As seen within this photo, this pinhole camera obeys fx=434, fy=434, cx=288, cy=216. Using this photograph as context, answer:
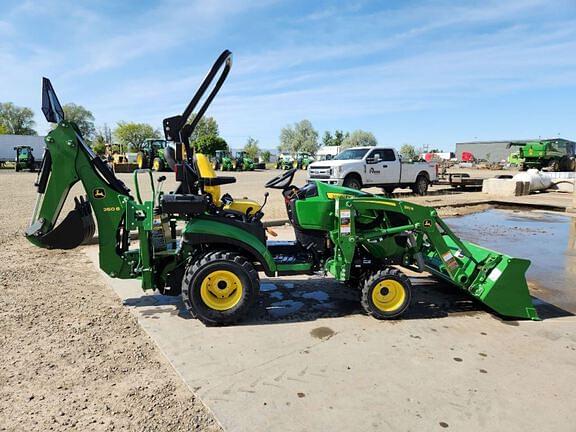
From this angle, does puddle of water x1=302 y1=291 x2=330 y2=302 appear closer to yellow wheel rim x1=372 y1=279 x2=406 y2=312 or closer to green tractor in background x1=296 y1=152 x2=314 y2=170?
yellow wheel rim x1=372 y1=279 x2=406 y2=312

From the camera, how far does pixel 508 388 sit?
3.14m

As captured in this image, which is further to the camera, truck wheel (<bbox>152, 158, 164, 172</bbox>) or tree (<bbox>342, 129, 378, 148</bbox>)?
tree (<bbox>342, 129, 378, 148</bbox>)

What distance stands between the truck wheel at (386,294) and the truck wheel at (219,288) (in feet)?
3.75

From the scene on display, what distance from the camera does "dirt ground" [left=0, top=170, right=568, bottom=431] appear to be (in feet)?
8.96

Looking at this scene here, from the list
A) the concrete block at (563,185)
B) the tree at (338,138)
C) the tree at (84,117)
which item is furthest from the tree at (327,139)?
the concrete block at (563,185)

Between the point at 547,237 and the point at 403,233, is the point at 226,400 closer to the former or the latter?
the point at 403,233

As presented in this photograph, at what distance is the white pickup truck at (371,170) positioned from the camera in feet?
47.3

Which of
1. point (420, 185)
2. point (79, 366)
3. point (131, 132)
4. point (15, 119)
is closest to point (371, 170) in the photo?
point (420, 185)

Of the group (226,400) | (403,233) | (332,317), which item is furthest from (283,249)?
(226,400)

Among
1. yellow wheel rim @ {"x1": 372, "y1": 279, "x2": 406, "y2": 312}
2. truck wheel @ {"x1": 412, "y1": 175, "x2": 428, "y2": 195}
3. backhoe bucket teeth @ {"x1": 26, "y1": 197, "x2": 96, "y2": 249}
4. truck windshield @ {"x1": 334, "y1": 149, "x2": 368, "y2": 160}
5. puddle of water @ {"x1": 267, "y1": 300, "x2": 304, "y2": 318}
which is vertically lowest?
puddle of water @ {"x1": 267, "y1": 300, "x2": 304, "y2": 318}

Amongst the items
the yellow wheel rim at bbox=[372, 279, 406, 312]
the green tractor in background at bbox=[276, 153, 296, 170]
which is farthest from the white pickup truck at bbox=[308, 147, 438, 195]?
the green tractor in background at bbox=[276, 153, 296, 170]

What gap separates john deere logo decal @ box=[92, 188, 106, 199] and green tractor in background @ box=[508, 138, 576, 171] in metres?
34.5

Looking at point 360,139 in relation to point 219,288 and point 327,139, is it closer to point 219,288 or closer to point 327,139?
point 327,139

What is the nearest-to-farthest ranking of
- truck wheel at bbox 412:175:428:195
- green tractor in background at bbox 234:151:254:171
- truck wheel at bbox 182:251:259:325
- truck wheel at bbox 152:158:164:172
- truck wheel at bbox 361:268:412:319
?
truck wheel at bbox 182:251:259:325 < truck wheel at bbox 361:268:412:319 < truck wheel at bbox 412:175:428:195 < truck wheel at bbox 152:158:164:172 < green tractor in background at bbox 234:151:254:171
